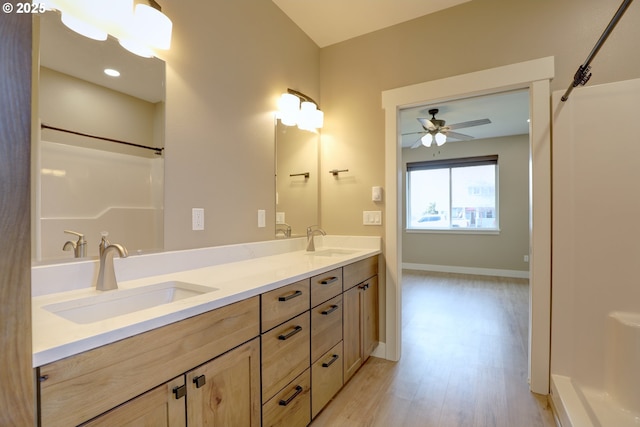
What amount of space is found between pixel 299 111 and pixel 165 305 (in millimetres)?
1840

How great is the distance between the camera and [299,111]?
237cm

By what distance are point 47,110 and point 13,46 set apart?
719mm

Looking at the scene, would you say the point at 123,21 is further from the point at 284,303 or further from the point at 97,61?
the point at 284,303

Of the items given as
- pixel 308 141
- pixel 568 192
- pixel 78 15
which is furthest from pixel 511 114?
pixel 78 15

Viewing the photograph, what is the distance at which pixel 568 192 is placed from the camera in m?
1.81

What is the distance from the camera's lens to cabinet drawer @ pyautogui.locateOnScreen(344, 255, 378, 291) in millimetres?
1895

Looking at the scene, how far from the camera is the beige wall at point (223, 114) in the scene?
150 cm

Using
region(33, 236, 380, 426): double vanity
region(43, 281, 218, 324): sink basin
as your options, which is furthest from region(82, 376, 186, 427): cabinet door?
region(43, 281, 218, 324): sink basin

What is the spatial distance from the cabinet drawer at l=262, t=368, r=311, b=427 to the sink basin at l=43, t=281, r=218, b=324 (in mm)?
580

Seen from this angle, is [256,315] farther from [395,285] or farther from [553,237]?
[553,237]

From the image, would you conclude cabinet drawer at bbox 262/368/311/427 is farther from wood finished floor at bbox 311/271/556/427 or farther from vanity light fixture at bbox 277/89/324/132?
vanity light fixture at bbox 277/89/324/132

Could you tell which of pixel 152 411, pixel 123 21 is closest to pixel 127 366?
pixel 152 411

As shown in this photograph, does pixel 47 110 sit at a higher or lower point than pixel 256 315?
higher

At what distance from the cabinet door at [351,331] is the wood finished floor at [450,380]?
0.14 meters
